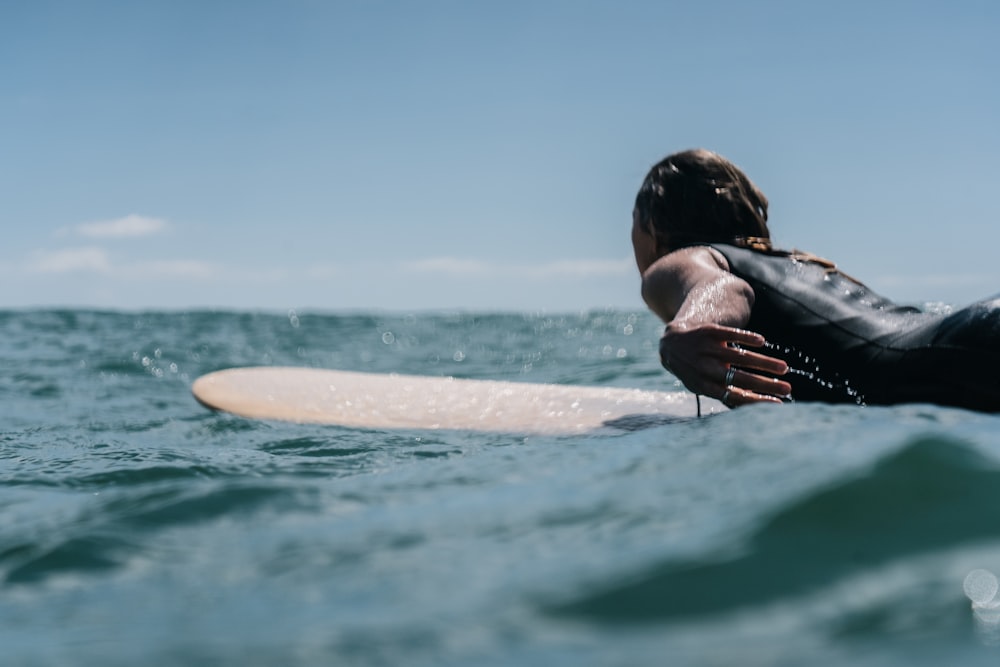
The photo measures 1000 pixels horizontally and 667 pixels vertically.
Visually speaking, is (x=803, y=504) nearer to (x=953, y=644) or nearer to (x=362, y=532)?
(x=953, y=644)

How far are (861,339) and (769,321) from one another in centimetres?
26

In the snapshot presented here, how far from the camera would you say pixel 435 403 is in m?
4.02

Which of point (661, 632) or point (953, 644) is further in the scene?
point (661, 632)

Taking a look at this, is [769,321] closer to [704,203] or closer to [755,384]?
[755,384]

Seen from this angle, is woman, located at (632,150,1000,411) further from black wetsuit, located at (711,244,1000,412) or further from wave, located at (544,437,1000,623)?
wave, located at (544,437,1000,623)

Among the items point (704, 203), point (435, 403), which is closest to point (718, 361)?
point (704, 203)

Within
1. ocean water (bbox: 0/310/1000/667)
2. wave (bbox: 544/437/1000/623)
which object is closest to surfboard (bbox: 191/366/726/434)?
ocean water (bbox: 0/310/1000/667)

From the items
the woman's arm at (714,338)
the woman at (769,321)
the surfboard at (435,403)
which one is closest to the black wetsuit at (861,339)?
the woman at (769,321)

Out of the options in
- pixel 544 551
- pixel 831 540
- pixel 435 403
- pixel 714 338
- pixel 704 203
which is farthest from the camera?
pixel 435 403

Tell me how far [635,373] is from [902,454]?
4.93 meters

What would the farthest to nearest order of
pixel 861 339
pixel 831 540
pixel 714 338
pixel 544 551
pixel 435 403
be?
pixel 435 403
pixel 861 339
pixel 714 338
pixel 544 551
pixel 831 540

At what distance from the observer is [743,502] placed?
1.62 meters

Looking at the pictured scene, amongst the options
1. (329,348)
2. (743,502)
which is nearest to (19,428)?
(743,502)

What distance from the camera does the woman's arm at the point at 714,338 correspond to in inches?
92.6
